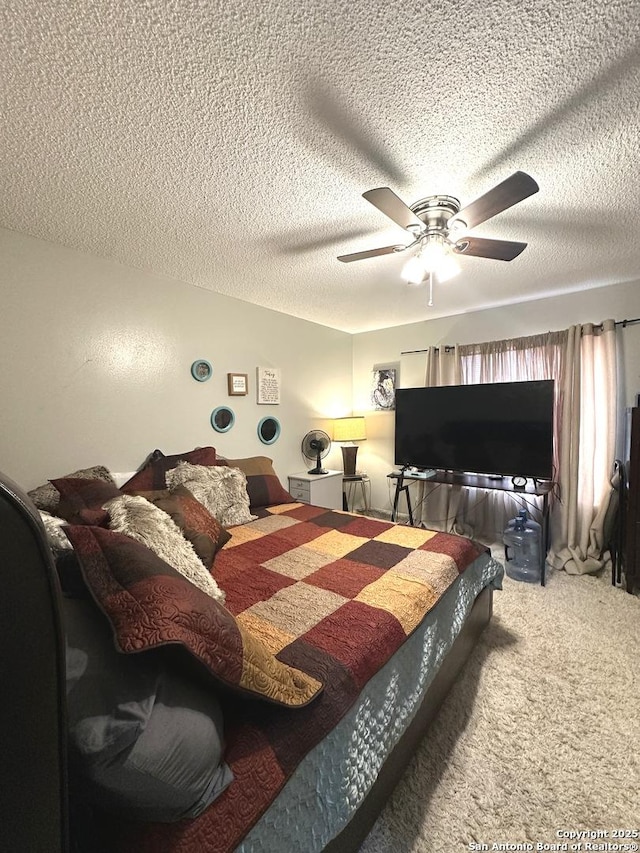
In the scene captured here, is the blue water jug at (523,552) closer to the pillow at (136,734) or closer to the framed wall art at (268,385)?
the framed wall art at (268,385)

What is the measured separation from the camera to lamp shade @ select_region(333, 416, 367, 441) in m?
4.04

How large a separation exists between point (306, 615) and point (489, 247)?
1.87 m

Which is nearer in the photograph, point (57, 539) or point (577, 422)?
point (57, 539)

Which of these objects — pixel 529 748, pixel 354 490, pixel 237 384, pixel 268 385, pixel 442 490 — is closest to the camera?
pixel 529 748

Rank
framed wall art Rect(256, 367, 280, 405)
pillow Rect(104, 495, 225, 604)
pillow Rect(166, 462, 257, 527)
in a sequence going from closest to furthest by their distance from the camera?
1. pillow Rect(104, 495, 225, 604)
2. pillow Rect(166, 462, 257, 527)
3. framed wall art Rect(256, 367, 280, 405)

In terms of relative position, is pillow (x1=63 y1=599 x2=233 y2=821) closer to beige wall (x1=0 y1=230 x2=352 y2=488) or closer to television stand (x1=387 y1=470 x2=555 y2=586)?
beige wall (x1=0 y1=230 x2=352 y2=488)

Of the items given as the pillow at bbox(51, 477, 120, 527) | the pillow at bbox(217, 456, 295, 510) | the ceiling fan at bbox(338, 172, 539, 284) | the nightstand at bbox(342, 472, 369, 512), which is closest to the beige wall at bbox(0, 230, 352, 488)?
the pillow at bbox(217, 456, 295, 510)

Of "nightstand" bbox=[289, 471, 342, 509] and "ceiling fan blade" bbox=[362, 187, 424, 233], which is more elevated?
"ceiling fan blade" bbox=[362, 187, 424, 233]

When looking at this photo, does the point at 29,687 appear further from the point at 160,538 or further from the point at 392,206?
the point at 392,206

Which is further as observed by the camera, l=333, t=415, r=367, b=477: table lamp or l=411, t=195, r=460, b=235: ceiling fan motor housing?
l=333, t=415, r=367, b=477: table lamp

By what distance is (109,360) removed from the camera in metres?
2.37

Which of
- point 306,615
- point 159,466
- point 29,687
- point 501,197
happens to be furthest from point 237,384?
point 29,687

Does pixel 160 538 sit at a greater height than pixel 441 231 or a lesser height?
lesser

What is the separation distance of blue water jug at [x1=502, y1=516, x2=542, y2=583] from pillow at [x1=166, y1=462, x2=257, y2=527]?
2152mm
